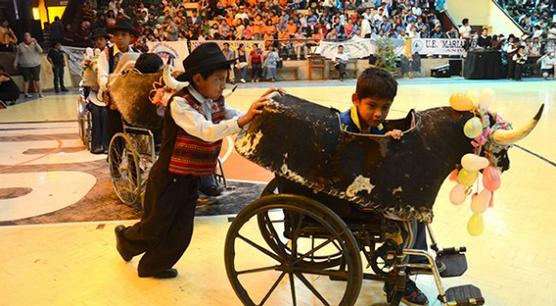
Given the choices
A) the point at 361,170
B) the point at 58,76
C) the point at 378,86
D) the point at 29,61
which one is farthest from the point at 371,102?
the point at 58,76

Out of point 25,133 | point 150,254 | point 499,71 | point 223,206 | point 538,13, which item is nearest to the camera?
point 150,254

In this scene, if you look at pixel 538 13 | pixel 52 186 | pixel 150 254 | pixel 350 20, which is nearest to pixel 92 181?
pixel 52 186

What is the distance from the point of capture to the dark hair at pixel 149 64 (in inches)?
150

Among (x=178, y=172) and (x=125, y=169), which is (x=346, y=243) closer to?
(x=178, y=172)

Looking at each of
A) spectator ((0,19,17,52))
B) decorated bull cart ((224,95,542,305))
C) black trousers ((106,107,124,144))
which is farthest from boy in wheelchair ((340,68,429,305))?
spectator ((0,19,17,52))

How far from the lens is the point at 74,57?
13.2 metres

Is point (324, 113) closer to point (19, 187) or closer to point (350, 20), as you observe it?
point (19, 187)

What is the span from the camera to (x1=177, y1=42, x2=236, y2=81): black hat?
2.49m

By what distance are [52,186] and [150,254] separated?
228 cm

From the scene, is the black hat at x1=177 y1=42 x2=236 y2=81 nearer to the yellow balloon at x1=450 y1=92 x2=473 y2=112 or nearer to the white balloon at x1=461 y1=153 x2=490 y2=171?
the yellow balloon at x1=450 y1=92 x2=473 y2=112

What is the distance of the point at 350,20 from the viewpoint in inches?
632

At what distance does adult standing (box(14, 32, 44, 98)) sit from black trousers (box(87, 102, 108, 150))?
7055mm

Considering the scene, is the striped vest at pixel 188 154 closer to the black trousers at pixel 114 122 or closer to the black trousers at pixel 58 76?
the black trousers at pixel 114 122

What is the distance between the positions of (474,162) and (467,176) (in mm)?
89
